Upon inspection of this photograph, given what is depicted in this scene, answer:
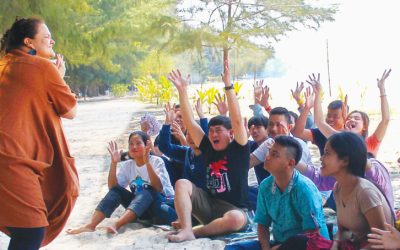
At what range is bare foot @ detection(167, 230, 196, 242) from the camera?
365cm

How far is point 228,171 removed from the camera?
3816 millimetres

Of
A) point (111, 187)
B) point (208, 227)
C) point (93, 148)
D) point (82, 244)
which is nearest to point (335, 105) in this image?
point (208, 227)

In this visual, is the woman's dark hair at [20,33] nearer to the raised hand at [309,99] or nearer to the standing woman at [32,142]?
the standing woman at [32,142]

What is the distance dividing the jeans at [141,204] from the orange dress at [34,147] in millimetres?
1626

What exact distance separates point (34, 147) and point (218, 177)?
1.77 metres

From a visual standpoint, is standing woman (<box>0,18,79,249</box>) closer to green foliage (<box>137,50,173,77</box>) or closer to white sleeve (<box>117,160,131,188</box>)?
white sleeve (<box>117,160,131,188</box>)

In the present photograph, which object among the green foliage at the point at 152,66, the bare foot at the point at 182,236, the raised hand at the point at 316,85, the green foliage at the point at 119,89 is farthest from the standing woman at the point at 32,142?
the green foliage at the point at 119,89

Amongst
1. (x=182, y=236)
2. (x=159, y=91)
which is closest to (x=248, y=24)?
(x=159, y=91)

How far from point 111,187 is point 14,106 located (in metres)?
2.11

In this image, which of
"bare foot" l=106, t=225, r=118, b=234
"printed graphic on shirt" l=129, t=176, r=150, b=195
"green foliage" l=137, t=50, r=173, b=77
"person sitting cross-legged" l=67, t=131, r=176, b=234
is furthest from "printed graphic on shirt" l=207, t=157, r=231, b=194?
"green foliage" l=137, t=50, r=173, b=77

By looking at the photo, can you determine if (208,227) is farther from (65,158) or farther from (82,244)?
(65,158)

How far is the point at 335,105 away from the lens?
4.43m

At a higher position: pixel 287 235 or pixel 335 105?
pixel 335 105

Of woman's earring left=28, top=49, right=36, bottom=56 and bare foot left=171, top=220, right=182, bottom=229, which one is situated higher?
woman's earring left=28, top=49, right=36, bottom=56
